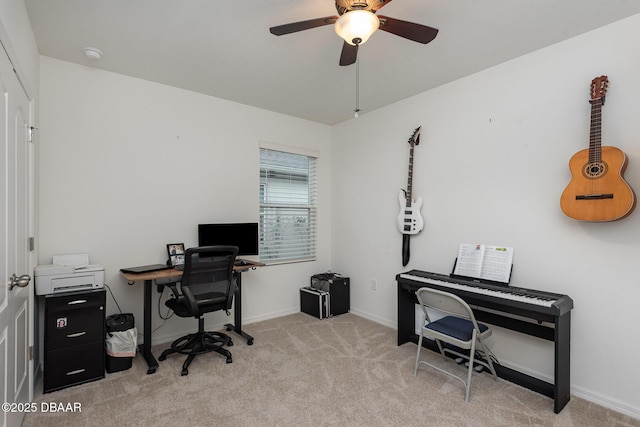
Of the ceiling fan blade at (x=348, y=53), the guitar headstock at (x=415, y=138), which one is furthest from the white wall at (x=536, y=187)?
the ceiling fan blade at (x=348, y=53)

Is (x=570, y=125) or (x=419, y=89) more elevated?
(x=419, y=89)

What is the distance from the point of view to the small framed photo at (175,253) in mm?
3174

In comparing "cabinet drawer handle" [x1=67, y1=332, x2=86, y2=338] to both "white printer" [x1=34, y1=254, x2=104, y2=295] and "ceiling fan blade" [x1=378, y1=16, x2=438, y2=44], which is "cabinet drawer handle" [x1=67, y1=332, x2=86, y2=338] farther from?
"ceiling fan blade" [x1=378, y1=16, x2=438, y2=44]

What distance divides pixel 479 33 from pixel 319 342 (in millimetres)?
2991

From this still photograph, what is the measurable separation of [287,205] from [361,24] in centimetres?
279

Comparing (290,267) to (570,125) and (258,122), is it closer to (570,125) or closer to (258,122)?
(258,122)

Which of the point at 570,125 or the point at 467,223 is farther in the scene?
the point at 467,223

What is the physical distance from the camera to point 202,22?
219 centimetres

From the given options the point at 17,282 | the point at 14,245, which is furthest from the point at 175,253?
the point at 17,282

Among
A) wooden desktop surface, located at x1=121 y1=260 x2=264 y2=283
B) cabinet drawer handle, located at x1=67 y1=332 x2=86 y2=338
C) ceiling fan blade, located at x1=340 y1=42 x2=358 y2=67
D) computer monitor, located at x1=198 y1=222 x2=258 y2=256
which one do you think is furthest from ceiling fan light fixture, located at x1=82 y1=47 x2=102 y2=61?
cabinet drawer handle, located at x1=67 y1=332 x2=86 y2=338

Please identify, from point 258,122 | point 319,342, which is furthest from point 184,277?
point 258,122

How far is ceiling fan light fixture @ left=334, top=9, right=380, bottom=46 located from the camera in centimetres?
161

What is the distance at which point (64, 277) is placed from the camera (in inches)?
94.3

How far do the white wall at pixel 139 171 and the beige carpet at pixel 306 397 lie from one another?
2.84 ft
